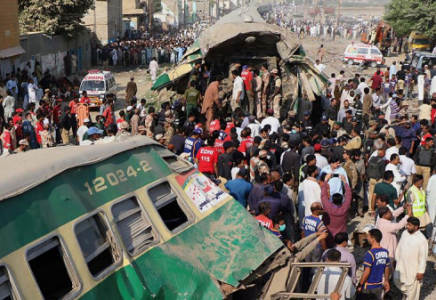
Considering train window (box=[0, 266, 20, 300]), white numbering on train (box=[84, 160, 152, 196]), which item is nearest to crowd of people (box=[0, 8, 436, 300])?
white numbering on train (box=[84, 160, 152, 196])

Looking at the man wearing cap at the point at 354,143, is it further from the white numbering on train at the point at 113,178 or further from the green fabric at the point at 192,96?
the white numbering on train at the point at 113,178

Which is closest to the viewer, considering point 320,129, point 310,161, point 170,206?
point 170,206

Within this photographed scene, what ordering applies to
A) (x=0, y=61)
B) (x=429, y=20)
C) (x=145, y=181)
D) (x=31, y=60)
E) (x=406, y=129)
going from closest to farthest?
(x=145, y=181) < (x=406, y=129) < (x=0, y=61) < (x=31, y=60) < (x=429, y=20)

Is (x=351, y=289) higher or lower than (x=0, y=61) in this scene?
lower

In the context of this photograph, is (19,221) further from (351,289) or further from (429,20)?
(429,20)

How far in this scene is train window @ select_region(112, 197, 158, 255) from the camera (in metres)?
6.07

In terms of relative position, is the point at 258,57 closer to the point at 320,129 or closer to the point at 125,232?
the point at 320,129

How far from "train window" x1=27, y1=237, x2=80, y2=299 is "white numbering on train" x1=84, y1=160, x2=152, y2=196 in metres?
0.75

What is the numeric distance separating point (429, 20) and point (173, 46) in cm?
1796

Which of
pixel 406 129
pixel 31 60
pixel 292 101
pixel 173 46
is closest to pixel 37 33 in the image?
pixel 31 60

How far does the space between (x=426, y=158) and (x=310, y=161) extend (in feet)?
11.6

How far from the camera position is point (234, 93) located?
1739cm

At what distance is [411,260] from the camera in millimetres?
8422

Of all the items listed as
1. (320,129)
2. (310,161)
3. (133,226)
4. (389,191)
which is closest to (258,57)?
(320,129)
